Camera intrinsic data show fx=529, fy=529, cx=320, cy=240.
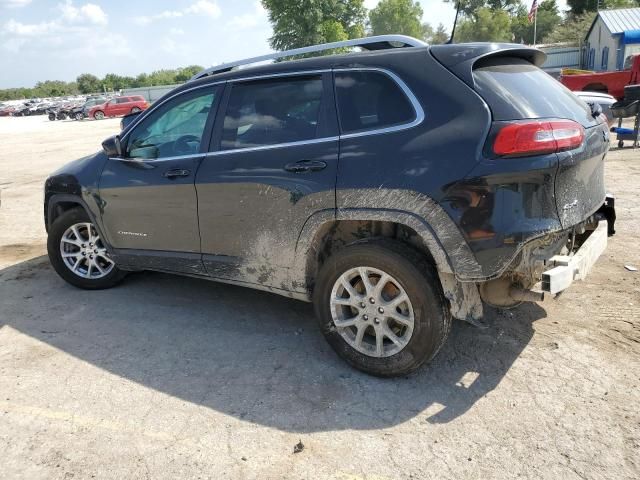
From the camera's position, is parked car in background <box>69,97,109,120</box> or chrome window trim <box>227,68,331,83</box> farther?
parked car in background <box>69,97,109,120</box>

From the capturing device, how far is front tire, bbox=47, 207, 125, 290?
16.3 feet

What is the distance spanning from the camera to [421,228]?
9.80ft

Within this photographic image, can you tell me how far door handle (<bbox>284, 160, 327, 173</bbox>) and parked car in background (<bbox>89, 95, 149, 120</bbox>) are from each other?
40.2m

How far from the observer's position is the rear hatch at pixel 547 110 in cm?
288

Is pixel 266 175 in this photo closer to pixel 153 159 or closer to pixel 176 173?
pixel 176 173

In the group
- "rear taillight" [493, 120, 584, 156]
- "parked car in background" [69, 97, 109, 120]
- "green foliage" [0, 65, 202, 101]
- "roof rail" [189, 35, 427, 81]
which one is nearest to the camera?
"rear taillight" [493, 120, 584, 156]

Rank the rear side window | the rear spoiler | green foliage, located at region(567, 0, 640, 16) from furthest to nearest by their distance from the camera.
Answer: green foliage, located at region(567, 0, 640, 16) → the rear side window → the rear spoiler

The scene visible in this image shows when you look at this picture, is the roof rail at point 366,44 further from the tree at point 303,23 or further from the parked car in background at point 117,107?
the tree at point 303,23

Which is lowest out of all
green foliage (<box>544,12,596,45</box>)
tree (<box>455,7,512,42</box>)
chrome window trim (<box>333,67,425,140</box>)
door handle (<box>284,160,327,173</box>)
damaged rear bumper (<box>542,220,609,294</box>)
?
damaged rear bumper (<box>542,220,609,294</box>)

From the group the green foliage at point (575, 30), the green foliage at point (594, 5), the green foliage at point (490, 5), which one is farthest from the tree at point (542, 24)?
the green foliage at point (575, 30)

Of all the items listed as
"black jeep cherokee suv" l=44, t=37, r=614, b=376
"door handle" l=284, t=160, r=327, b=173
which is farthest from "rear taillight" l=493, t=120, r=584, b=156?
"door handle" l=284, t=160, r=327, b=173

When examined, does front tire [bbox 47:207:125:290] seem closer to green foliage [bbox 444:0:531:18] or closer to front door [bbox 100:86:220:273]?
front door [bbox 100:86:220:273]

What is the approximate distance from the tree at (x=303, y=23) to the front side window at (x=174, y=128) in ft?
148

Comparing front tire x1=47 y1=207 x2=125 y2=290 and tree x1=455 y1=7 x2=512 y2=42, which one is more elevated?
tree x1=455 y1=7 x2=512 y2=42
